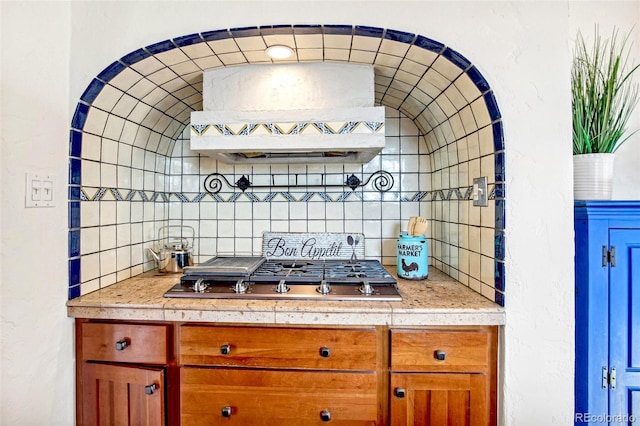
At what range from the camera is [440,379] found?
3.71 feet

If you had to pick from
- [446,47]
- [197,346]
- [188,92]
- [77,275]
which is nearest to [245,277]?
[197,346]

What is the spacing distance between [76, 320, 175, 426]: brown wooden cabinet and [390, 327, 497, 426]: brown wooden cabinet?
2.75 ft

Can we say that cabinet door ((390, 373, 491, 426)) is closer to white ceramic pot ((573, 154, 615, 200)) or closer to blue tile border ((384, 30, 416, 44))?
white ceramic pot ((573, 154, 615, 200))

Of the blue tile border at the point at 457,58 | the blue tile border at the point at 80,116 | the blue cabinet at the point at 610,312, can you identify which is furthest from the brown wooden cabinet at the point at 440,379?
the blue tile border at the point at 80,116

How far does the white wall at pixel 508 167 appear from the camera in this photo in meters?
1.09

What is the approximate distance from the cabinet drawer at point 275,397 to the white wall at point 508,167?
0.49 meters

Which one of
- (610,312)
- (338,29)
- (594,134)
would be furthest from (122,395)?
(594,134)

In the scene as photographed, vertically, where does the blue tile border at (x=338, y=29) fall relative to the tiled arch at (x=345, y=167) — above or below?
A: above

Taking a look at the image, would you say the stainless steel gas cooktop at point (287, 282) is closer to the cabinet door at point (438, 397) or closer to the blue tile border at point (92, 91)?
the cabinet door at point (438, 397)

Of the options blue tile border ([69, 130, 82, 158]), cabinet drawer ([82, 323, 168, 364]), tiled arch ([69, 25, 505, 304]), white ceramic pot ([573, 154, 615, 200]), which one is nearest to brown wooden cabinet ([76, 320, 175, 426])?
cabinet drawer ([82, 323, 168, 364])

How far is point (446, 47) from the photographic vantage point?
3.80 ft

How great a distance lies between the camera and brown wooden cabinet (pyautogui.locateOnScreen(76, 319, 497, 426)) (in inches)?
44.5

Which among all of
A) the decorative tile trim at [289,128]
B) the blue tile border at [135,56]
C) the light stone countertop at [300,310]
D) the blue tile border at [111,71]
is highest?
the blue tile border at [135,56]

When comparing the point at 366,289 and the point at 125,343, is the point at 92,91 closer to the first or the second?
the point at 125,343
